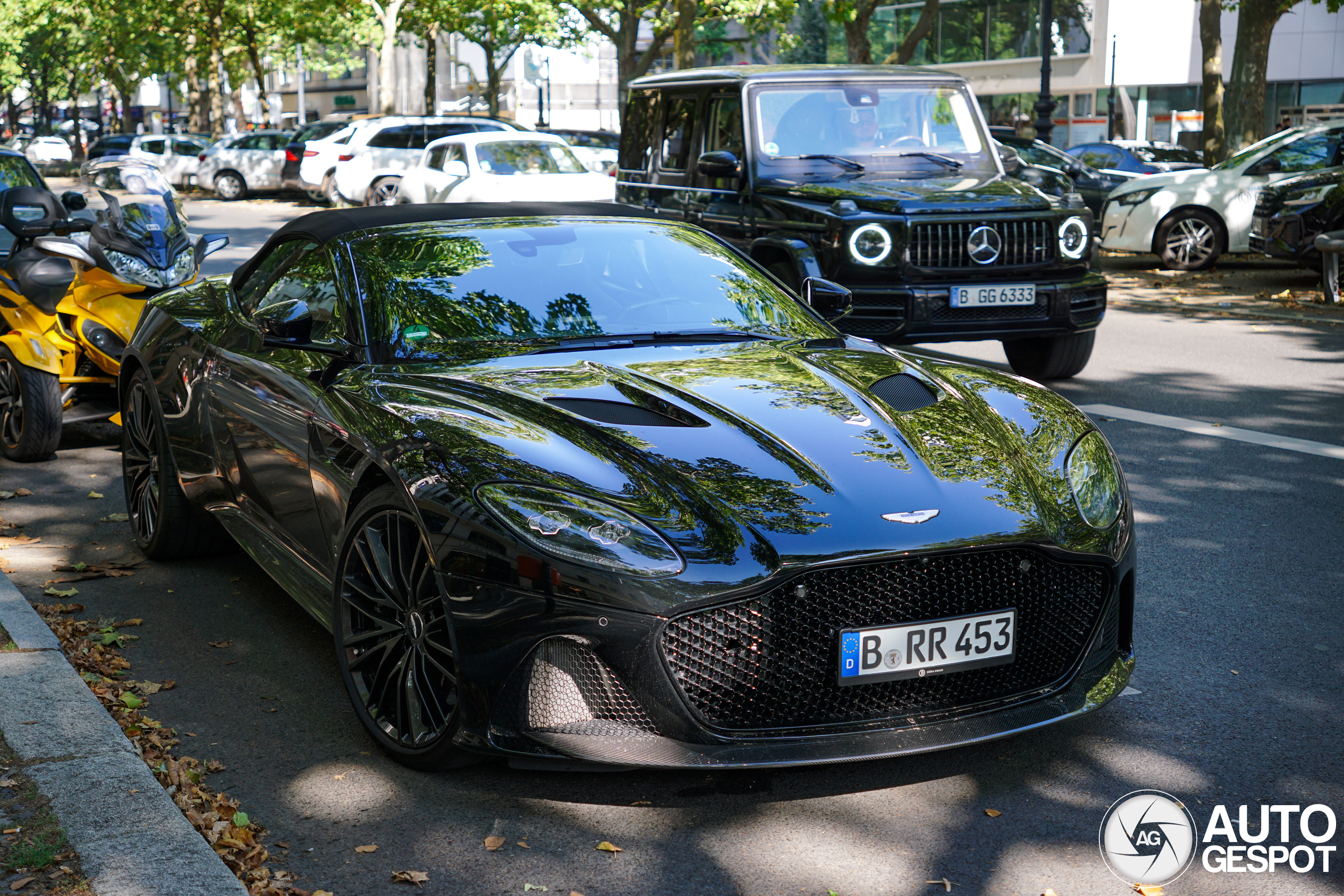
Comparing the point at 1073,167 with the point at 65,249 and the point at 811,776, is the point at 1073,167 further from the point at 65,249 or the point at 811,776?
the point at 811,776

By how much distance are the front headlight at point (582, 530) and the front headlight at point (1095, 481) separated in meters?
1.17

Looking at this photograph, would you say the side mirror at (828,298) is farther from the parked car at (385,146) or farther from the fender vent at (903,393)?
the parked car at (385,146)

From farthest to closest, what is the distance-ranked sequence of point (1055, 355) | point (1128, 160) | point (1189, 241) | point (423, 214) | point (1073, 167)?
point (1128, 160), point (1073, 167), point (1189, 241), point (1055, 355), point (423, 214)

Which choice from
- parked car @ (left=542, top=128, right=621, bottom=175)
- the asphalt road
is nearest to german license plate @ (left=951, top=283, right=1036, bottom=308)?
the asphalt road

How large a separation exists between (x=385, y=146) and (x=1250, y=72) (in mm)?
15986

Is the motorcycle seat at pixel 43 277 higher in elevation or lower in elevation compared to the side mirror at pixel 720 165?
lower

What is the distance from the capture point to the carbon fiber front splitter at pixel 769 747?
126 inches

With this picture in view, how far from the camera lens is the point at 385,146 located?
2766cm

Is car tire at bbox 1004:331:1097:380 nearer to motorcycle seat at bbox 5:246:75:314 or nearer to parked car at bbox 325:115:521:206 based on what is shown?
motorcycle seat at bbox 5:246:75:314

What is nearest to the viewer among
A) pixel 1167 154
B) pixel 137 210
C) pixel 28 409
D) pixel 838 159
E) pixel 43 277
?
pixel 28 409

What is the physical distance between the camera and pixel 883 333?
883cm

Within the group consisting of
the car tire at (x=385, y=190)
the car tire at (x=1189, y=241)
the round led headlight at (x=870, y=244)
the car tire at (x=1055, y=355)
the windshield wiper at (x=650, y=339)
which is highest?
the car tire at (x=385, y=190)

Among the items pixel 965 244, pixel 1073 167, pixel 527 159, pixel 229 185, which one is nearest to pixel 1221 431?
pixel 965 244

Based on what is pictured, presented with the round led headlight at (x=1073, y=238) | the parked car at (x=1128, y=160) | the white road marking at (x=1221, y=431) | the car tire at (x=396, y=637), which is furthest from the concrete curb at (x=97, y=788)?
the parked car at (x=1128, y=160)
